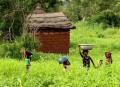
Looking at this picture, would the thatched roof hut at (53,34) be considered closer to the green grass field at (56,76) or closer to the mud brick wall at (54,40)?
the mud brick wall at (54,40)

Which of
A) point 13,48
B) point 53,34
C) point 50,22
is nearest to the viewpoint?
point 13,48

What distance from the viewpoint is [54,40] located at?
34500mm

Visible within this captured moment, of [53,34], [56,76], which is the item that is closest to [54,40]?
[53,34]

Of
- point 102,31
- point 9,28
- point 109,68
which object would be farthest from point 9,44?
point 102,31

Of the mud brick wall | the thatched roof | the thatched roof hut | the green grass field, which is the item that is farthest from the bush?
the green grass field

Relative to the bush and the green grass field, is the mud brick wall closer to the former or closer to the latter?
the bush

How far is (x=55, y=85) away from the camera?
13555mm

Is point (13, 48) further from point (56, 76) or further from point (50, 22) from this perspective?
point (56, 76)

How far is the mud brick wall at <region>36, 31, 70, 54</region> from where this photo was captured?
34281 millimetres

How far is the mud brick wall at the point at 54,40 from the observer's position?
34.3 meters

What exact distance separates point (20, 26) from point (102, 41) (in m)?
12.0

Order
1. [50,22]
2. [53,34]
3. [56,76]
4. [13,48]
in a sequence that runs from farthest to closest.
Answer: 1. [53,34]
2. [50,22]
3. [13,48]
4. [56,76]

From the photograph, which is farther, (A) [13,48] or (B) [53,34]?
(B) [53,34]

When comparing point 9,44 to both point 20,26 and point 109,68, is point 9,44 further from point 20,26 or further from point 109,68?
point 109,68
